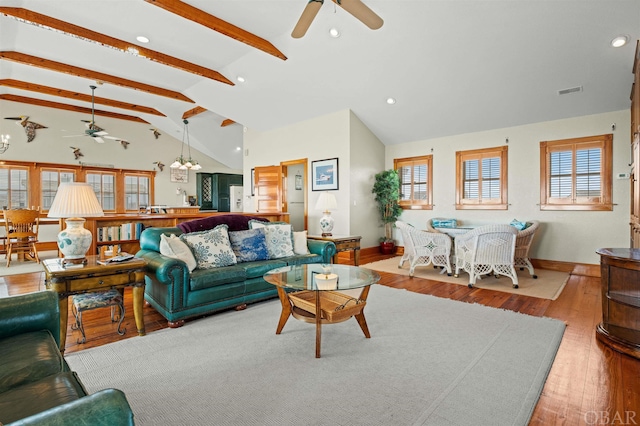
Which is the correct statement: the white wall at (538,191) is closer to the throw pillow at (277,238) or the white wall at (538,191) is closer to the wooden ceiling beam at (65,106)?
the throw pillow at (277,238)

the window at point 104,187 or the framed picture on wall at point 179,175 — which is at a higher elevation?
the framed picture on wall at point 179,175

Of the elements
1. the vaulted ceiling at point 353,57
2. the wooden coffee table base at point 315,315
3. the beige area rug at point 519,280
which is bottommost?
the beige area rug at point 519,280

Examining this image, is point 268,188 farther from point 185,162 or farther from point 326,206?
point 326,206

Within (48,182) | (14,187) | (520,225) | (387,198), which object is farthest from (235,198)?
(520,225)

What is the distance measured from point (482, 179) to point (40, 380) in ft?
21.8

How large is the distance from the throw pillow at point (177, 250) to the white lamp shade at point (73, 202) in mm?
651

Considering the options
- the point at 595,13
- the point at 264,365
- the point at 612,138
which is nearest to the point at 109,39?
the point at 264,365

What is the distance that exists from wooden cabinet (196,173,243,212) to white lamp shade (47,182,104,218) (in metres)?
7.90

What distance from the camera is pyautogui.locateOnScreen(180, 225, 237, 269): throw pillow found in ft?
10.7

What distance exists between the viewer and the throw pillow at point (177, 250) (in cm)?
306

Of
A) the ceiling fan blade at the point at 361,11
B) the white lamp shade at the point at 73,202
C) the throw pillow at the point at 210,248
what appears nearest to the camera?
the white lamp shade at the point at 73,202

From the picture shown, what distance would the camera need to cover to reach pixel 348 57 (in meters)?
4.81

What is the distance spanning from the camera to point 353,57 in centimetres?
480

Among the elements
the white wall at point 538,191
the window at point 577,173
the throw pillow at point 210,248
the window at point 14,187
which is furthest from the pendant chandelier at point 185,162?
the window at point 577,173
